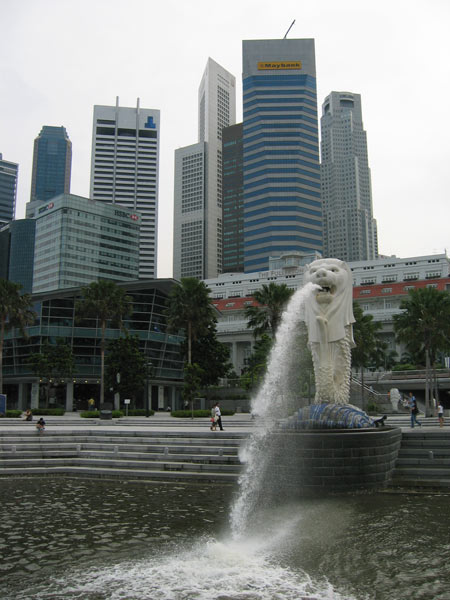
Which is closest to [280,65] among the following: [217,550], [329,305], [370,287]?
[370,287]

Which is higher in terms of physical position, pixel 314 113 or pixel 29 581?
pixel 314 113

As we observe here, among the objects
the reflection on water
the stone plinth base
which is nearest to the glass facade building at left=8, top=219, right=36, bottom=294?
the stone plinth base

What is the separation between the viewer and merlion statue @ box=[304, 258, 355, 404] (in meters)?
17.9

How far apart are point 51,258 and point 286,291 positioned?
338 ft

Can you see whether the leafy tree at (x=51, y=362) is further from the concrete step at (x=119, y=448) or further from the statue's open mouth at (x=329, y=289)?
the statue's open mouth at (x=329, y=289)

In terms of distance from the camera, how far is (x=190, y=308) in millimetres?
48688

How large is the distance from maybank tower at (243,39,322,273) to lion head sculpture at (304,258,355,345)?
130 metres

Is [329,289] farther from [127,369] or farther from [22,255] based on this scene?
[22,255]

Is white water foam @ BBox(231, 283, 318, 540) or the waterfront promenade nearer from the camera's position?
white water foam @ BBox(231, 283, 318, 540)

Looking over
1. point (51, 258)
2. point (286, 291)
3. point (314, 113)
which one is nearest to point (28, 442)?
point (286, 291)

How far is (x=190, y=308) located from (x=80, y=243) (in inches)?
3773

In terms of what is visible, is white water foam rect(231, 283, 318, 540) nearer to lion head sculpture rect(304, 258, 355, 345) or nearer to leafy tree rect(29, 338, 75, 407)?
lion head sculpture rect(304, 258, 355, 345)

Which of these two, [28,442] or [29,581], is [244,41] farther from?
[29,581]

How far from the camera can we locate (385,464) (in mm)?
15078
